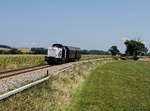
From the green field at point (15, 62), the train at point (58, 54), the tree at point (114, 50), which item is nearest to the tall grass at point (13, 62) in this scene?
the green field at point (15, 62)

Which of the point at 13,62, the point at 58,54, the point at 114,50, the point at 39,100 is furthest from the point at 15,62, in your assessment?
the point at 114,50

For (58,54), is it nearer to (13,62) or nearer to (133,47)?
(13,62)

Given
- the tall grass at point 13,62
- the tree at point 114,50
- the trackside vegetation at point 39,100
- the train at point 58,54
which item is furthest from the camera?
the tree at point 114,50

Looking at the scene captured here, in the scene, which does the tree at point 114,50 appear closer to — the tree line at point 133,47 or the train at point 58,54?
the tree line at point 133,47

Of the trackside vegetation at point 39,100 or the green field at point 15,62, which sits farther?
the green field at point 15,62

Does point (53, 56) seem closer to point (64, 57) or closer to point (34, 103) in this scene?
point (64, 57)

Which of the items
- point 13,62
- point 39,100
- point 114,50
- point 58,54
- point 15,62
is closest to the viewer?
point 39,100

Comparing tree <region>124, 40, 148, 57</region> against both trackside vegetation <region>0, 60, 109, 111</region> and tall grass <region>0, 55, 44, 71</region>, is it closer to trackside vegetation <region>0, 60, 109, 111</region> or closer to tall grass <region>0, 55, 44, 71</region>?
tall grass <region>0, 55, 44, 71</region>

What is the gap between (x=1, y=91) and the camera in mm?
15492

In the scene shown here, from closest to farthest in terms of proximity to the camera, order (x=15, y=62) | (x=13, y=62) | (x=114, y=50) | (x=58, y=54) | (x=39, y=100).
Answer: (x=39, y=100) < (x=13, y=62) < (x=15, y=62) < (x=58, y=54) < (x=114, y=50)

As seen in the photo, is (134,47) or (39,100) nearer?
(39,100)

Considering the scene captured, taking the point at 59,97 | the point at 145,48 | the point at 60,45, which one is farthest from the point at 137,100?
the point at 145,48

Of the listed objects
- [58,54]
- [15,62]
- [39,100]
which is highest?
[58,54]

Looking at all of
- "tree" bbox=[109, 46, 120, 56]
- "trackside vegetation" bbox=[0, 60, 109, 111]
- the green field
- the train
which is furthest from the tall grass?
"tree" bbox=[109, 46, 120, 56]
